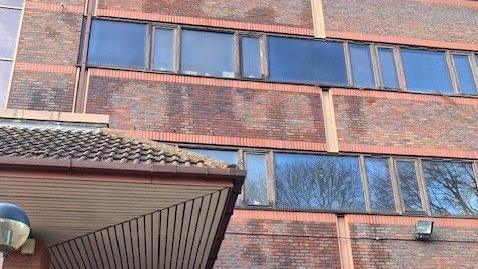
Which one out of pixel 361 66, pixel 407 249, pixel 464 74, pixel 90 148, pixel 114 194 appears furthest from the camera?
pixel 464 74

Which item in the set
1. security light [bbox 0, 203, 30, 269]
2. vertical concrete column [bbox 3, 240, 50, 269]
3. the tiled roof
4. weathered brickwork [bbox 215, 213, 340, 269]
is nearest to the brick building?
weathered brickwork [bbox 215, 213, 340, 269]

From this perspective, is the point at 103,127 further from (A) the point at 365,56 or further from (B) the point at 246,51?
(A) the point at 365,56

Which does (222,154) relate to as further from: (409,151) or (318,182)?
(409,151)

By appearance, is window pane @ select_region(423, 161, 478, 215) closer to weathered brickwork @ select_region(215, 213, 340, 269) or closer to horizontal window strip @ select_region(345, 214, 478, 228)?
horizontal window strip @ select_region(345, 214, 478, 228)

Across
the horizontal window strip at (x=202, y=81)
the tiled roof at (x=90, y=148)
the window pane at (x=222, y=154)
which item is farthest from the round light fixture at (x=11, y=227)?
the horizontal window strip at (x=202, y=81)

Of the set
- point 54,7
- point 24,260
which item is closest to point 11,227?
point 24,260

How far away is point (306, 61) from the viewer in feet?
47.9

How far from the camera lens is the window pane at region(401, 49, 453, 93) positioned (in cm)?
1488

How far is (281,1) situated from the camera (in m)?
15.2

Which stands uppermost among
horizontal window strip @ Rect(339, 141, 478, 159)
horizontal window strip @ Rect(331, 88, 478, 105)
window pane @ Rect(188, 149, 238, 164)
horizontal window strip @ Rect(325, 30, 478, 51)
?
horizontal window strip @ Rect(325, 30, 478, 51)

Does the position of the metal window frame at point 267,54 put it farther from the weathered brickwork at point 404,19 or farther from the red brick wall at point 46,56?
the red brick wall at point 46,56

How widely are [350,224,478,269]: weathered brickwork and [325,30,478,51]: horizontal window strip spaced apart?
4.80 m

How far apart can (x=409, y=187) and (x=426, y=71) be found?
3.28 metres

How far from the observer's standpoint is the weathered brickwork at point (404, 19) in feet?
49.9
